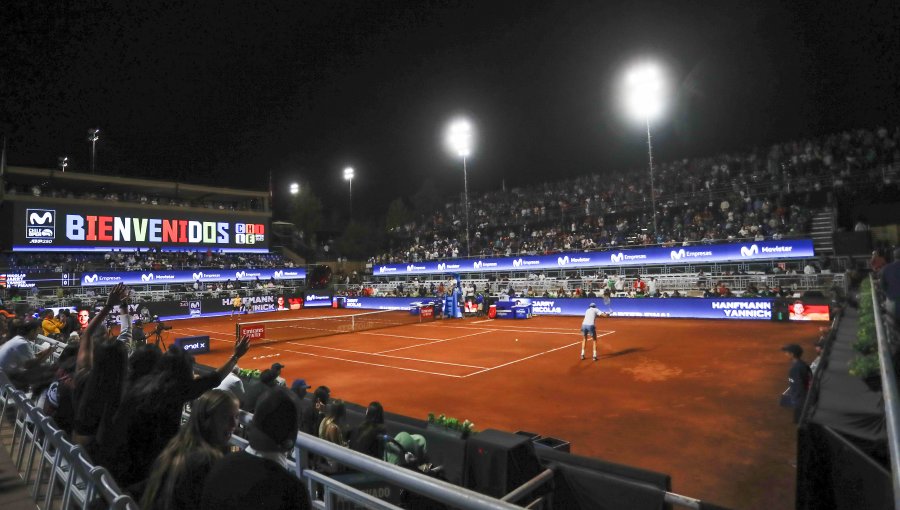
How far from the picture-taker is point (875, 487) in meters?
3.08

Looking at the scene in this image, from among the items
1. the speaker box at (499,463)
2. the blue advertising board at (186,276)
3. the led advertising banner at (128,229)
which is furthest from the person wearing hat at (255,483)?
the led advertising banner at (128,229)

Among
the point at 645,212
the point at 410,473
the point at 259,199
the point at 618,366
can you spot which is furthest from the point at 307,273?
the point at 410,473

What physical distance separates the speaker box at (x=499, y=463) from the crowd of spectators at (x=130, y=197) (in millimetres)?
50854

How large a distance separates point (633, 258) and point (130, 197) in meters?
46.6

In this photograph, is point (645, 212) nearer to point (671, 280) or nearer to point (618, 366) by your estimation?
point (671, 280)

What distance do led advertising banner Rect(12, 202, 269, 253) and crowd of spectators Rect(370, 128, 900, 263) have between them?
17.0 m

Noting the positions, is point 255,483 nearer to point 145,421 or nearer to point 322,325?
point 145,421

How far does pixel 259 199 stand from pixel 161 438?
59543 millimetres

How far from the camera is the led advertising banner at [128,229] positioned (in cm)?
4084

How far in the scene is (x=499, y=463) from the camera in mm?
4879

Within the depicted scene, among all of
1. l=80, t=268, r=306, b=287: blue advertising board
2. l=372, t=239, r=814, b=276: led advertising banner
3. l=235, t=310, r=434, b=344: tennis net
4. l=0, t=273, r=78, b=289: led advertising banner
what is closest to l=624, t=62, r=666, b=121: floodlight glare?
l=372, t=239, r=814, b=276: led advertising banner

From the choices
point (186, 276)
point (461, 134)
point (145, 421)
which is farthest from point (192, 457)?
point (186, 276)

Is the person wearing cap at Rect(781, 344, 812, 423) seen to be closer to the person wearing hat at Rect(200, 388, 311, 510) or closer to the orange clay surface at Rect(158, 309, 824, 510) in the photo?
the orange clay surface at Rect(158, 309, 824, 510)

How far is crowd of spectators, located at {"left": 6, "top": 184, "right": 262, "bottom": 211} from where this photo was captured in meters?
42.0
